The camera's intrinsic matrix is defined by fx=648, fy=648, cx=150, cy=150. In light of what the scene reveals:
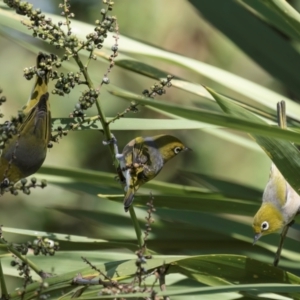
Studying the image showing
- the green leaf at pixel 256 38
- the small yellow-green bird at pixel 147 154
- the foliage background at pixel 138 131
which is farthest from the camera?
the foliage background at pixel 138 131

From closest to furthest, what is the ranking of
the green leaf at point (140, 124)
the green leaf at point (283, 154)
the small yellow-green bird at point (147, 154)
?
1. the green leaf at point (283, 154)
2. the green leaf at point (140, 124)
3. the small yellow-green bird at point (147, 154)

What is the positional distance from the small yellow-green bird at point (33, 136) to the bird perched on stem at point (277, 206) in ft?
2.42

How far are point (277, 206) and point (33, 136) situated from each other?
32.3 inches

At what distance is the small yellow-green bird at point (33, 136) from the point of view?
6.00ft

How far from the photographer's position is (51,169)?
8.29 feet

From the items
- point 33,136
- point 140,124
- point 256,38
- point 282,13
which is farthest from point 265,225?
point 256,38

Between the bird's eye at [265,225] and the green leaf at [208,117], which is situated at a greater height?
the green leaf at [208,117]

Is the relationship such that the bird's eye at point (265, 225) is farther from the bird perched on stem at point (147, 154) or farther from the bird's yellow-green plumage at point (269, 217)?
the bird perched on stem at point (147, 154)

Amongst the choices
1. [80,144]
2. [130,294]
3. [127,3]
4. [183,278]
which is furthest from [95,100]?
→ [127,3]

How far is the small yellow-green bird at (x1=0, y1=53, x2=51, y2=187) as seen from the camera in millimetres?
1830

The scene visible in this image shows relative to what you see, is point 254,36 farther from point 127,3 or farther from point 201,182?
point 127,3

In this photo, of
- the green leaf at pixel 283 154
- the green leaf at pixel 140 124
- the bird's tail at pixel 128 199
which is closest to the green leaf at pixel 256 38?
the green leaf at pixel 140 124

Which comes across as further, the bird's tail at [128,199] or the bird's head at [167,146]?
the bird's head at [167,146]

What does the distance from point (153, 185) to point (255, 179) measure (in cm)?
97
